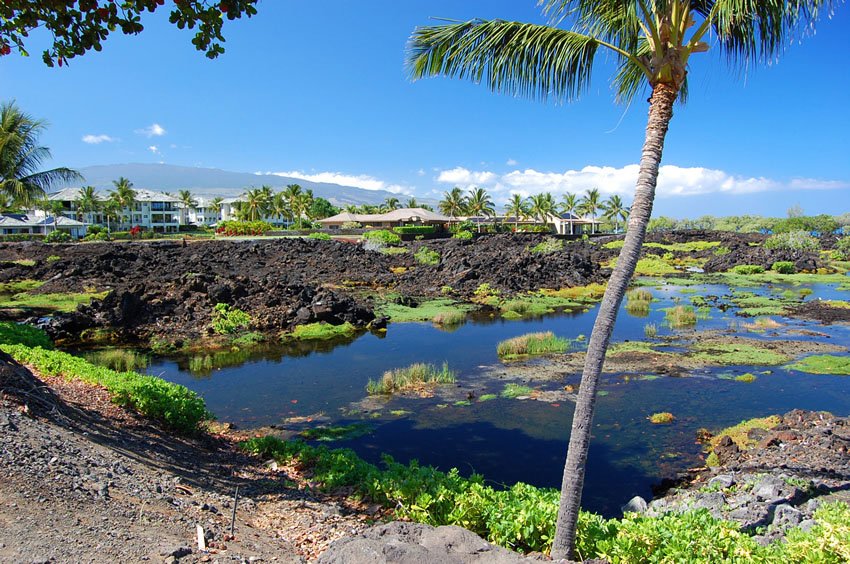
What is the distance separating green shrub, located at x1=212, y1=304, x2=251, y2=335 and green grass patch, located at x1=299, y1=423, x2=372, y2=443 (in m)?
10.6

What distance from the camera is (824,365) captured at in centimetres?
1609

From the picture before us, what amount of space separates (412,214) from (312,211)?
113 feet

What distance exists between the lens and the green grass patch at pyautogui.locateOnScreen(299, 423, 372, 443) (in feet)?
36.7

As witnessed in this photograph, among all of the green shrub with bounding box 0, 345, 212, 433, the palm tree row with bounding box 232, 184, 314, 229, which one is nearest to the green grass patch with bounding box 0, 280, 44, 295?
the green shrub with bounding box 0, 345, 212, 433

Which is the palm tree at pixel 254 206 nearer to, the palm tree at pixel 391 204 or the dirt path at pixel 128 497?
the palm tree at pixel 391 204

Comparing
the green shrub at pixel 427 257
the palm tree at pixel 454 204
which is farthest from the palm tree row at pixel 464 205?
the green shrub at pixel 427 257

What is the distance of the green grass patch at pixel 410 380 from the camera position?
14523 millimetres

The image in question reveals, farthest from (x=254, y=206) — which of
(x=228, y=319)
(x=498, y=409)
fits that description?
A: (x=498, y=409)

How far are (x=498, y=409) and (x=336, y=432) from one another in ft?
12.5

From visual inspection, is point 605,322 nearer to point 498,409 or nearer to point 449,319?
point 498,409

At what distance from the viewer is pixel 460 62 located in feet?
20.6

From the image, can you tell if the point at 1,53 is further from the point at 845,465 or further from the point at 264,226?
the point at 264,226

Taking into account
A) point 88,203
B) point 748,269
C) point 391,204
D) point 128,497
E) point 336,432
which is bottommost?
point 336,432

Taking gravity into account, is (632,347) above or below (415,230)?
below
